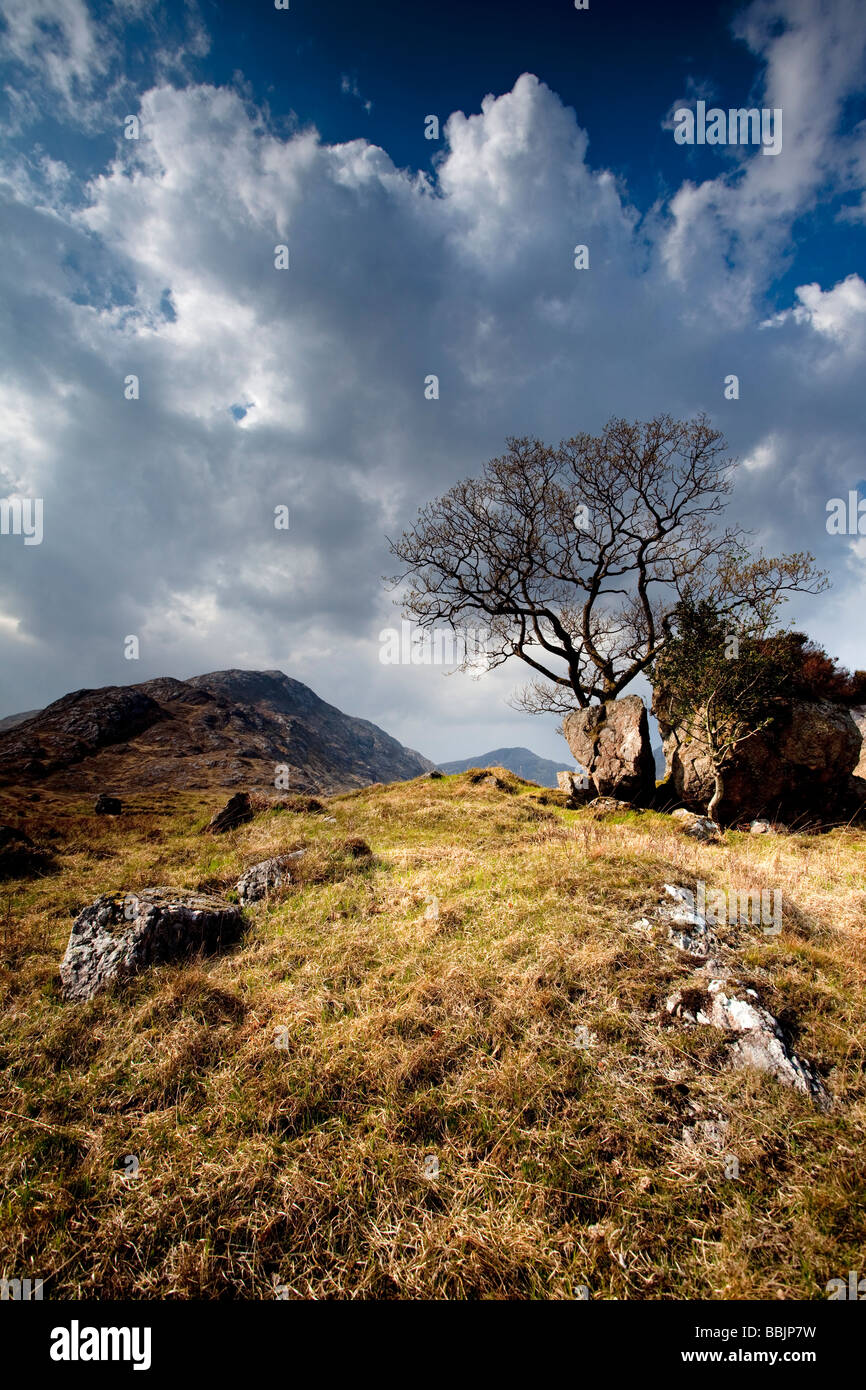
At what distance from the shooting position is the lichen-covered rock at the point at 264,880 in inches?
365

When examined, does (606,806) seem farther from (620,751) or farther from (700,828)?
(700,828)

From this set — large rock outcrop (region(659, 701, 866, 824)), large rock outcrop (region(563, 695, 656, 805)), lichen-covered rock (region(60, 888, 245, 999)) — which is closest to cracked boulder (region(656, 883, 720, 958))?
lichen-covered rock (region(60, 888, 245, 999))

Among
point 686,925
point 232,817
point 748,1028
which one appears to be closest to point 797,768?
point 686,925

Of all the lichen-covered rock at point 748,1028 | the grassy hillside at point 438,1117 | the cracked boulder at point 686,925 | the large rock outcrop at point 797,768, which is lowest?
the grassy hillside at point 438,1117

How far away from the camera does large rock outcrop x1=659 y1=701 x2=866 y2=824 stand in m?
16.5

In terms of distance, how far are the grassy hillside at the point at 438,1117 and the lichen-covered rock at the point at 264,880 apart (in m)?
1.51

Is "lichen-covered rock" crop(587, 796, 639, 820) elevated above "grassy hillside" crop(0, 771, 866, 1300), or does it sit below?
above

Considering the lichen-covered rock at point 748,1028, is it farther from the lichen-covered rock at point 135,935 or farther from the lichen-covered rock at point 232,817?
the lichen-covered rock at point 232,817

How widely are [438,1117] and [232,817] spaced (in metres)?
17.3

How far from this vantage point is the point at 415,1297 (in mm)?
2842

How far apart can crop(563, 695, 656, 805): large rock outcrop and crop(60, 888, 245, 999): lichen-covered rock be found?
630 inches

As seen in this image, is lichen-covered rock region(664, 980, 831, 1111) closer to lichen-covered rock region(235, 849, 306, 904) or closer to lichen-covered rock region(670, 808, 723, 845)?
lichen-covered rock region(235, 849, 306, 904)

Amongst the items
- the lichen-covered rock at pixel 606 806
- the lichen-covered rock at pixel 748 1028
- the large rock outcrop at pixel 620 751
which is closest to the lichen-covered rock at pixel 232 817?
the lichen-covered rock at pixel 606 806
